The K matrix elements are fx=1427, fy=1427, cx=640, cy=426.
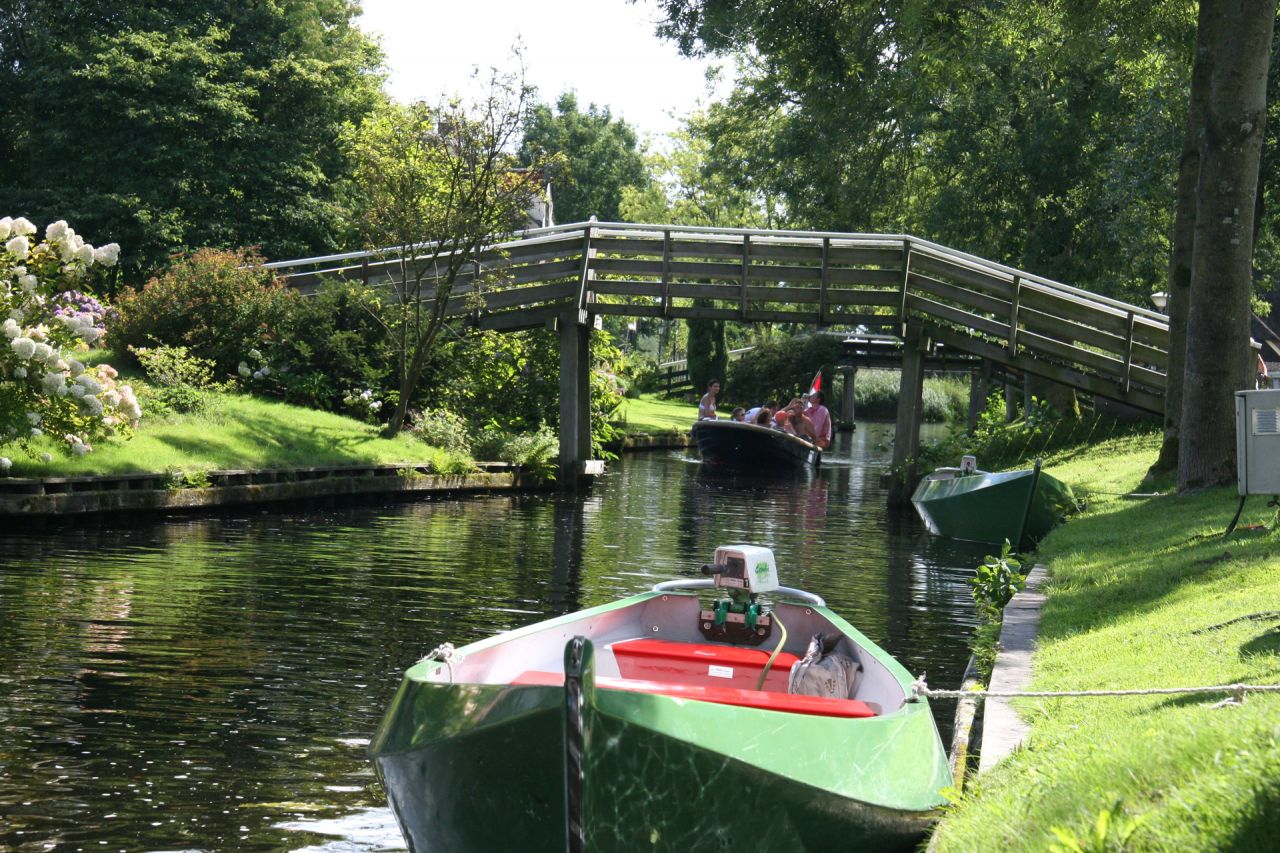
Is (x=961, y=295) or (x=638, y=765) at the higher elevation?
(x=961, y=295)

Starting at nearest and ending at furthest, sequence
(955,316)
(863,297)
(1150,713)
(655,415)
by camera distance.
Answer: (1150,713) → (955,316) → (863,297) → (655,415)

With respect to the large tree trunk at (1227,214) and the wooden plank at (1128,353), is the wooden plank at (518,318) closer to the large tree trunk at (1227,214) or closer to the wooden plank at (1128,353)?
the wooden plank at (1128,353)

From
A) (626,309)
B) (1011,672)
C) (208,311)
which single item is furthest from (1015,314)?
(1011,672)

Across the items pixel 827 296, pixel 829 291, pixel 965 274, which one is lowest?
pixel 827 296

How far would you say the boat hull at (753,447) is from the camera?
104ft

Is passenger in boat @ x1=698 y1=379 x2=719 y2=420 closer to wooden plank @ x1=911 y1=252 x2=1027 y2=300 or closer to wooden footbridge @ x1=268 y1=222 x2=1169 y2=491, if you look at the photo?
wooden footbridge @ x1=268 y1=222 x2=1169 y2=491

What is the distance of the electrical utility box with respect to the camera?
1050cm

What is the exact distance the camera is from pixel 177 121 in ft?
129

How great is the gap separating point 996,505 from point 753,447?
1442cm

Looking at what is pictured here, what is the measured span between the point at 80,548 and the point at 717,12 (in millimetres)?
10892

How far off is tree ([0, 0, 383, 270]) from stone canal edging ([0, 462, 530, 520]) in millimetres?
15893

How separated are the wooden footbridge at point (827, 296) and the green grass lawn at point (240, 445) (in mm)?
2907

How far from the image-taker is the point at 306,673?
952cm

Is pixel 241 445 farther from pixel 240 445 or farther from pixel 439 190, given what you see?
pixel 439 190
